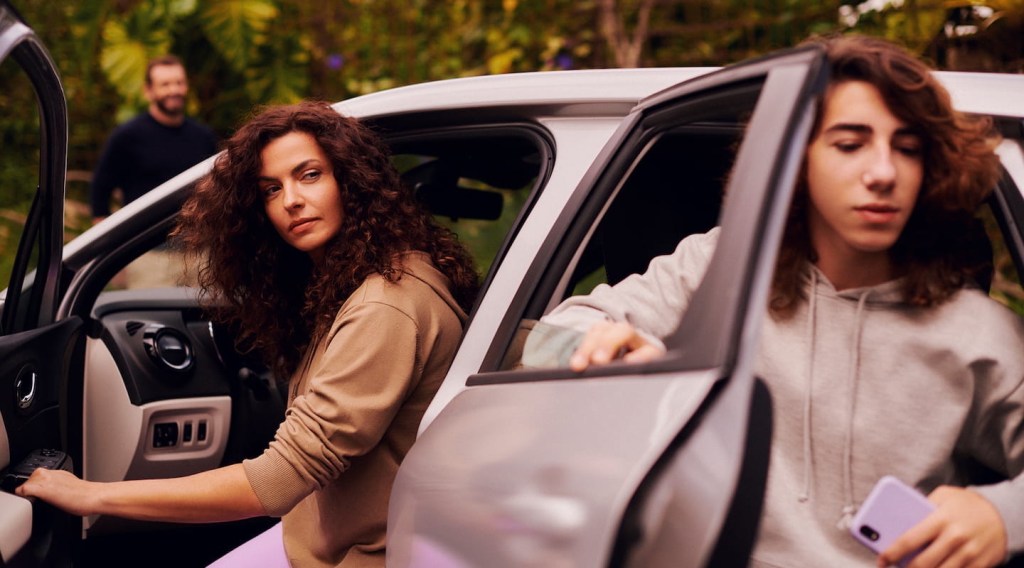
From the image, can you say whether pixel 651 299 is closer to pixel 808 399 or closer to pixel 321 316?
pixel 808 399

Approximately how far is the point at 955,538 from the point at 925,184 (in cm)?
51

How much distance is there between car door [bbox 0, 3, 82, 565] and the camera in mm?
2037

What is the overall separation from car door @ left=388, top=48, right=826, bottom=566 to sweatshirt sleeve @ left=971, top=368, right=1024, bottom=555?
0.45 metres

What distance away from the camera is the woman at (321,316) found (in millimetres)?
1930

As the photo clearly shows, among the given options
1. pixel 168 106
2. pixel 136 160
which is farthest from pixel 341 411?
pixel 168 106

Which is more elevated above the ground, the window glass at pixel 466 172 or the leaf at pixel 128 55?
the window glass at pixel 466 172

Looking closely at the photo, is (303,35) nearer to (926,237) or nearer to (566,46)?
(566,46)

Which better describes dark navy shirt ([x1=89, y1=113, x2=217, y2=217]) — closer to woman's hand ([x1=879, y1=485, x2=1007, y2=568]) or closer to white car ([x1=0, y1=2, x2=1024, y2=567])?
white car ([x1=0, y1=2, x2=1024, y2=567])

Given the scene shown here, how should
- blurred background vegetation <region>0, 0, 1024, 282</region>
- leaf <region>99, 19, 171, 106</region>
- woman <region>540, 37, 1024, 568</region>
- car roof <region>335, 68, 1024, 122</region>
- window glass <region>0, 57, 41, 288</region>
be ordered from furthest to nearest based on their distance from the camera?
window glass <region>0, 57, 41, 288</region> → leaf <region>99, 19, 171, 106</region> → blurred background vegetation <region>0, 0, 1024, 282</region> → car roof <region>335, 68, 1024, 122</region> → woman <region>540, 37, 1024, 568</region>

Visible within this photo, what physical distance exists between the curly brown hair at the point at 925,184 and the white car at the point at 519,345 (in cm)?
12

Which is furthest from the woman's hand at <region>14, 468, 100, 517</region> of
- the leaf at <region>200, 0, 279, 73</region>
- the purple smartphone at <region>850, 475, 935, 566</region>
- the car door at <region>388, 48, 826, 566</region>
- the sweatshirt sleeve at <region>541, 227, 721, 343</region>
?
the leaf at <region>200, 0, 279, 73</region>

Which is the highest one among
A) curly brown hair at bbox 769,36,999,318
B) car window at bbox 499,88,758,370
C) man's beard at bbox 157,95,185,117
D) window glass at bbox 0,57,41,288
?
curly brown hair at bbox 769,36,999,318

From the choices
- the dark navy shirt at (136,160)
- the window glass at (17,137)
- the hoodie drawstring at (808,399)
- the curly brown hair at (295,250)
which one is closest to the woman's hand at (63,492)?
the curly brown hair at (295,250)

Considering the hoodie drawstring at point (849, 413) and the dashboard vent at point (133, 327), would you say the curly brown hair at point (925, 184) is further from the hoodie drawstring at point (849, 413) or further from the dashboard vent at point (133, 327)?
the dashboard vent at point (133, 327)
